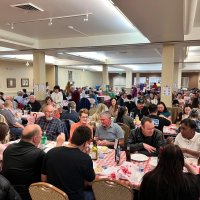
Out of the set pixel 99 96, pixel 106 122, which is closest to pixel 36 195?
pixel 106 122

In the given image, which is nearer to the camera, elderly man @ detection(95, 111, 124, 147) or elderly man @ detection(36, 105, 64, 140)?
elderly man @ detection(95, 111, 124, 147)

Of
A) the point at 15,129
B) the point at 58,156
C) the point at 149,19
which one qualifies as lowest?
the point at 15,129

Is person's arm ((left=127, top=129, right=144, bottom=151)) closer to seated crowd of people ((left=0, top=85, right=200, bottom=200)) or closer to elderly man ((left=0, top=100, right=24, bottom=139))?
seated crowd of people ((left=0, top=85, right=200, bottom=200))

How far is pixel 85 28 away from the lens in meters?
5.96

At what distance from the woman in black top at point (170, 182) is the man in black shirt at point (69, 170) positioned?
57cm

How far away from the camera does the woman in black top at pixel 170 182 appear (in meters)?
1.52

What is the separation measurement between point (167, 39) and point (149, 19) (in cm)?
213

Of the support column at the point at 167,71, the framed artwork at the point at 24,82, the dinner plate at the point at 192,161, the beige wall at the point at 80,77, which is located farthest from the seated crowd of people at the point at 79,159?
the beige wall at the point at 80,77

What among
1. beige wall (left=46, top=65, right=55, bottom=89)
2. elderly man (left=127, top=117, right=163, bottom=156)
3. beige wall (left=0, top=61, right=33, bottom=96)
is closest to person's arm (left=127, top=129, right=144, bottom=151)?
elderly man (left=127, top=117, right=163, bottom=156)

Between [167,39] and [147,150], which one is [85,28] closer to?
[167,39]

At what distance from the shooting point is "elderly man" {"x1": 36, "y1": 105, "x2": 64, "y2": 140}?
3822mm

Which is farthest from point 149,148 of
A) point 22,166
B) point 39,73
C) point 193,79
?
point 193,79

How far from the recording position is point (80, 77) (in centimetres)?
1916

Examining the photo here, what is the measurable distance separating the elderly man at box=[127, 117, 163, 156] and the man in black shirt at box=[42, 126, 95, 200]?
1.15 metres
